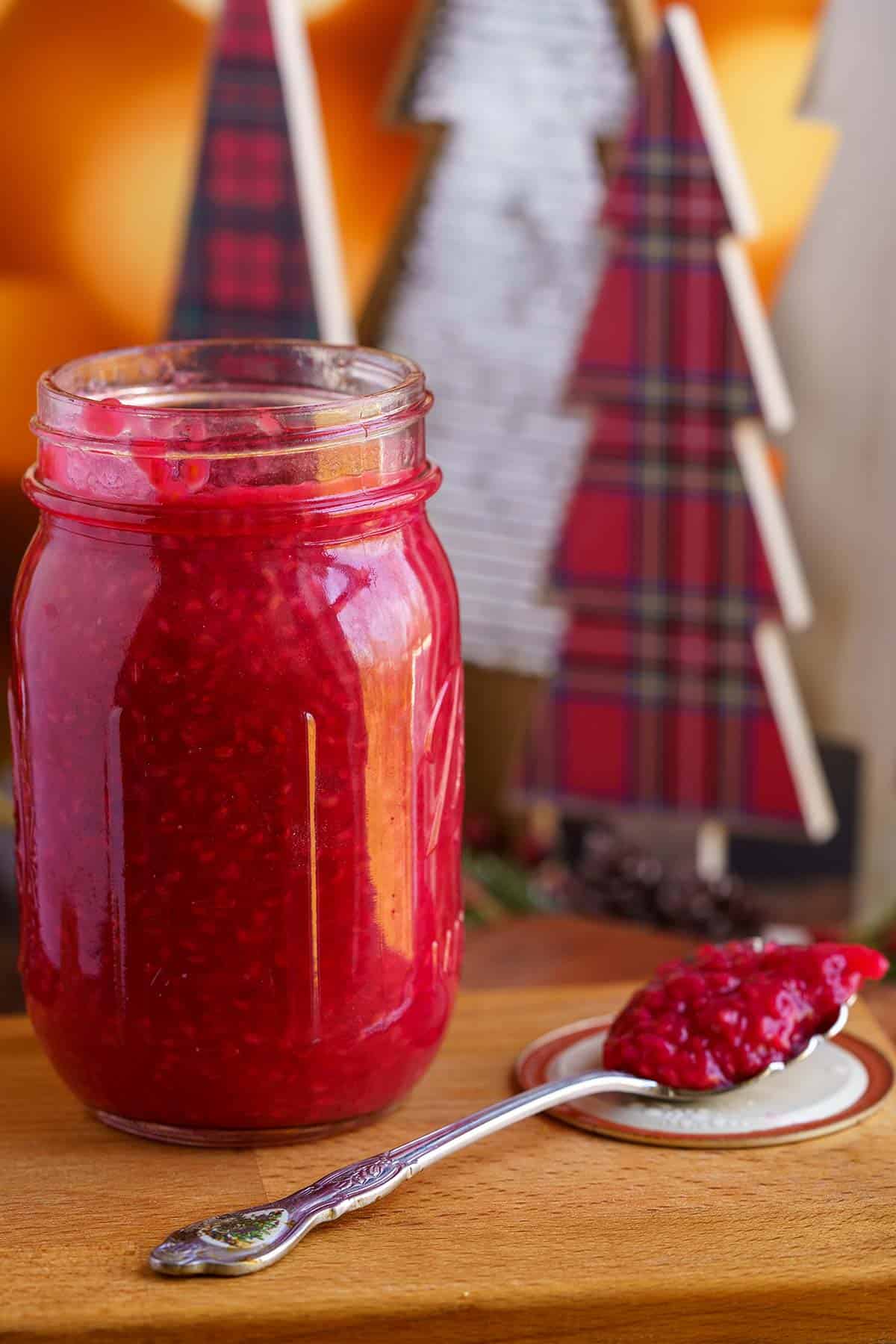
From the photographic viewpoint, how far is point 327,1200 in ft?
2.50

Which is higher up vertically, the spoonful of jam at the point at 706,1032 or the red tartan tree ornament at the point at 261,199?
the red tartan tree ornament at the point at 261,199

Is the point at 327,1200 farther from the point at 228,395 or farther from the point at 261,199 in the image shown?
the point at 261,199

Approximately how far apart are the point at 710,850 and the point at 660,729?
0.15m

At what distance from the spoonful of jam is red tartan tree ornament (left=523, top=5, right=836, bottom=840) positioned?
2.60 feet

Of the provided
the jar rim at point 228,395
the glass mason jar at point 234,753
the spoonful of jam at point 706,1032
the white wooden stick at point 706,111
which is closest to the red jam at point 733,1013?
the spoonful of jam at point 706,1032

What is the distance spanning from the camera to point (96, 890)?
0.81 m

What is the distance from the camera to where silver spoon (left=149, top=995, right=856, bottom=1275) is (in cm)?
73

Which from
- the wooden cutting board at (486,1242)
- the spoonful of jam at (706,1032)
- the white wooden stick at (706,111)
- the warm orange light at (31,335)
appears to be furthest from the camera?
the warm orange light at (31,335)

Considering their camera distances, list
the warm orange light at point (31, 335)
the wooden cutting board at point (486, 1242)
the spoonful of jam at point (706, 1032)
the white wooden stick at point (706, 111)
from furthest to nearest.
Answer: the warm orange light at point (31, 335) → the white wooden stick at point (706, 111) → the spoonful of jam at point (706, 1032) → the wooden cutting board at point (486, 1242)

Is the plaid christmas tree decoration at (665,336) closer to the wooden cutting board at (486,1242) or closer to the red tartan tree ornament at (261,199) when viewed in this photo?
the red tartan tree ornament at (261,199)

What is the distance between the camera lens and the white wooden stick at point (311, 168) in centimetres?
166

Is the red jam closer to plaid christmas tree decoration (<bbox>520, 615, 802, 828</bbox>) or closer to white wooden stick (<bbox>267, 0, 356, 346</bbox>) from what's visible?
plaid christmas tree decoration (<bbox>520, 615, 802, 828</bbox>)

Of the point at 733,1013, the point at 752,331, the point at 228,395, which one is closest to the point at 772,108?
the point at 752,331

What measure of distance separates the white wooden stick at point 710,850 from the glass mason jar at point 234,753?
951 millimetres
